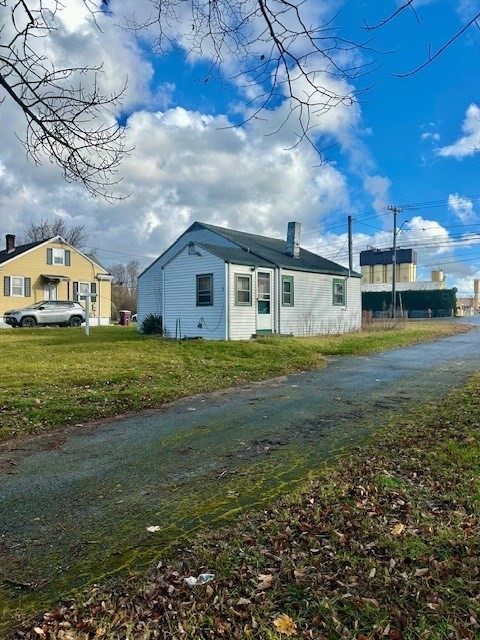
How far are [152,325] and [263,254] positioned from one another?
20.7 feet

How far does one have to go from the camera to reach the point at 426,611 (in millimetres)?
2111

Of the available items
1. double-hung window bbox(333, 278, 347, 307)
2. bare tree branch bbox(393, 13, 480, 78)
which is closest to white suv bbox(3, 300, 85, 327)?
double-hung window bbox(333, 278, 347, 307)

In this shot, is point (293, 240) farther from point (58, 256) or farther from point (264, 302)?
point (58, 256)

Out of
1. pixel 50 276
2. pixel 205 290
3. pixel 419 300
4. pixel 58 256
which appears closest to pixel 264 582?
pixel 205 290

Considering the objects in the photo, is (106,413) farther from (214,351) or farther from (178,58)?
(214,351)

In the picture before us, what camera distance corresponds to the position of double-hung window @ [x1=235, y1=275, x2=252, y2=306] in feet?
53.9

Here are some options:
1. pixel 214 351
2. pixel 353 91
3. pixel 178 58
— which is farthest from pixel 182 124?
pixel 214 351

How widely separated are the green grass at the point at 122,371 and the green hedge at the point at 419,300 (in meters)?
31.0

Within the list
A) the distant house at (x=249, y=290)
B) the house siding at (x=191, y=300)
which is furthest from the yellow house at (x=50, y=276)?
the house siding at (x=191, y=300)

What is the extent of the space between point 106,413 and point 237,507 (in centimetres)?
370

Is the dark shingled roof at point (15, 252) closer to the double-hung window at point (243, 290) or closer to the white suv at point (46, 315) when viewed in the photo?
the white suv at point (46, 315)

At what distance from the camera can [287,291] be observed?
61.3 ft

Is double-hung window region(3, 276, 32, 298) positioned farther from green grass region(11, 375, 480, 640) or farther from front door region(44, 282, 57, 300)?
green grass region(11, 375, 480, 640)

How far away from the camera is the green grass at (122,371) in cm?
648
